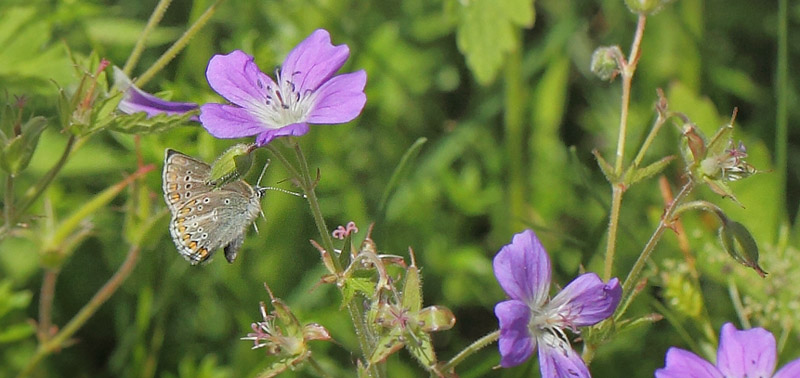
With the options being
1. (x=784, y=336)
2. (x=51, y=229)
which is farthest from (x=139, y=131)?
(x=784, y=336)

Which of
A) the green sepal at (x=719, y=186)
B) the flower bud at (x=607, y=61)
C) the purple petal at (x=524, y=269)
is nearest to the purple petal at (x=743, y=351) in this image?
the green sepal at (x=719, y=186)

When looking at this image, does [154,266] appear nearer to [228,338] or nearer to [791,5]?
[228,338]

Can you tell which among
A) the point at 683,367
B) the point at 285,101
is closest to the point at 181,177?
the point at 285,101

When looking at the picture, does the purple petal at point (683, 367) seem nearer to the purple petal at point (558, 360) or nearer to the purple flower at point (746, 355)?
the purple flower at point (746, 355)

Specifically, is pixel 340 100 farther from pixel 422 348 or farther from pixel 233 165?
pixel 422 348

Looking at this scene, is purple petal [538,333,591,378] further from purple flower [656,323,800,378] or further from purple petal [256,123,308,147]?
purple petal [256,123,308,147]
